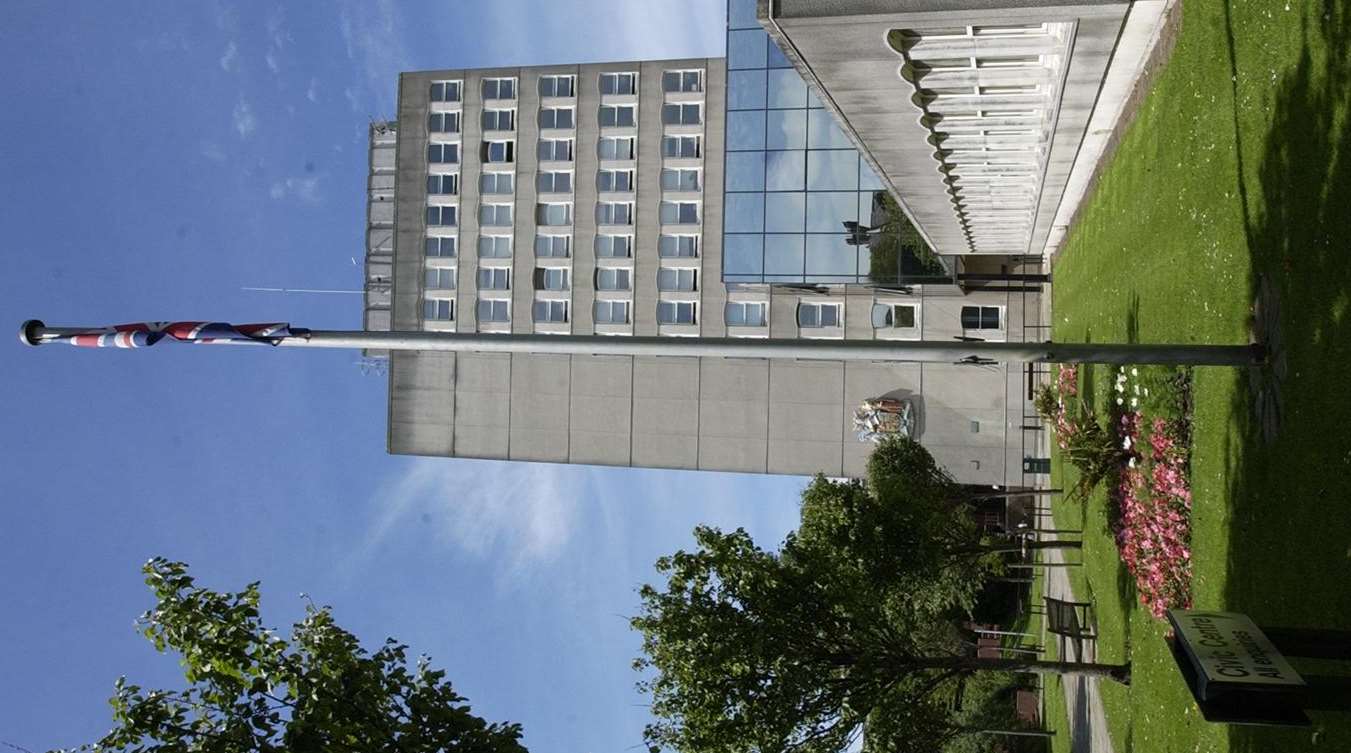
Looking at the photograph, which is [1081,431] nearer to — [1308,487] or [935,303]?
[1308,487]

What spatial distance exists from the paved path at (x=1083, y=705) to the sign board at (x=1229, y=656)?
539 inches

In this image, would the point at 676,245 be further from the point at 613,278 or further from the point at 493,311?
the point at 493,311

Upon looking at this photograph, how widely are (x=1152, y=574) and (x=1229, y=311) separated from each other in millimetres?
5353

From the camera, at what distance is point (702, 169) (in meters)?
51.8

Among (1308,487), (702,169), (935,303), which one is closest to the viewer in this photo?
(1308,487)

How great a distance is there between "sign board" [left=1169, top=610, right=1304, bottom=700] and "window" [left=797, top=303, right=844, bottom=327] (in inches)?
1556

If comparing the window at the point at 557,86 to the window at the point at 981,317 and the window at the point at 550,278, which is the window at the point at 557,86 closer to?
the window at the point at 550,278

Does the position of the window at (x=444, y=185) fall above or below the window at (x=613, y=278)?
above

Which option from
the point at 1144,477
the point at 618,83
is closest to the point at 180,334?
the point at 1144,477

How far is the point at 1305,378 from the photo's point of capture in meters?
11.9

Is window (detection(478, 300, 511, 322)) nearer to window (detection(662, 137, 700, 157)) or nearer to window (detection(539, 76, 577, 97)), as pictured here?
window (detection(539, 76, 577, 97))

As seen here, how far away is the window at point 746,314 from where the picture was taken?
164ft

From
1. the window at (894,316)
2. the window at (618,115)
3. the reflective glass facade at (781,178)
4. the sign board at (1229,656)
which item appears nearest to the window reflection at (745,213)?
the reflective glass facade at (781,178)

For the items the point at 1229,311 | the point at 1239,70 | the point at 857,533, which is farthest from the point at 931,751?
the point at 1239,70
